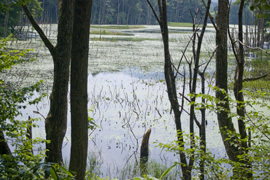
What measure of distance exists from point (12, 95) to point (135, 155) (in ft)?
10.9

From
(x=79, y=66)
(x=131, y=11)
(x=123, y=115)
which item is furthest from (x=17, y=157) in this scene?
(x=131, y=11)

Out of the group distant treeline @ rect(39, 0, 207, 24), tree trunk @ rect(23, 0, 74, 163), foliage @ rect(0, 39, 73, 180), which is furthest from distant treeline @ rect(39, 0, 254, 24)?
foliage @ rect(0, 39, 73, 180)

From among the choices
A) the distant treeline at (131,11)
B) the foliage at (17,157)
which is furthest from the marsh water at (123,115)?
the distant treeline at (131,11)

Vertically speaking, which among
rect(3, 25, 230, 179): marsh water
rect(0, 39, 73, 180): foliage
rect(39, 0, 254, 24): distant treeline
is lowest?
rect(3, 25, 230, 179): marsh water

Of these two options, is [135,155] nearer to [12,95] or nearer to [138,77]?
[12,95]

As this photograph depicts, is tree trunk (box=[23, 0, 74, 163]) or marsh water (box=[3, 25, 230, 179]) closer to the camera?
tree trunk (box=[23, 0, 74, 163])

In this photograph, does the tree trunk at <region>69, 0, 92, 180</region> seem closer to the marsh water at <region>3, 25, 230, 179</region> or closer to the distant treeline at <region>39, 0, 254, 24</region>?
the marsh water at <region>3, 25, 230, 179</region>

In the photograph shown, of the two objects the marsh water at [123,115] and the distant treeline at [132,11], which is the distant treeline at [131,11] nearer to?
the distant treeline at [132,11]

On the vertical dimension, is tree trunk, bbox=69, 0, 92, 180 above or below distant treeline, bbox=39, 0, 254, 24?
below

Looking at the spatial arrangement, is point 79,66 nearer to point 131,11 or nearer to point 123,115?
point 123,115

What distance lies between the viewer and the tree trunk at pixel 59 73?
266 cm

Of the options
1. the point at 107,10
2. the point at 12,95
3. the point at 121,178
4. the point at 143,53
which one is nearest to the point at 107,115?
the point at 121,178

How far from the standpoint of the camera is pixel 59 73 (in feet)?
9.14

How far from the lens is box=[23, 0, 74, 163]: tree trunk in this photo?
8.73ft
